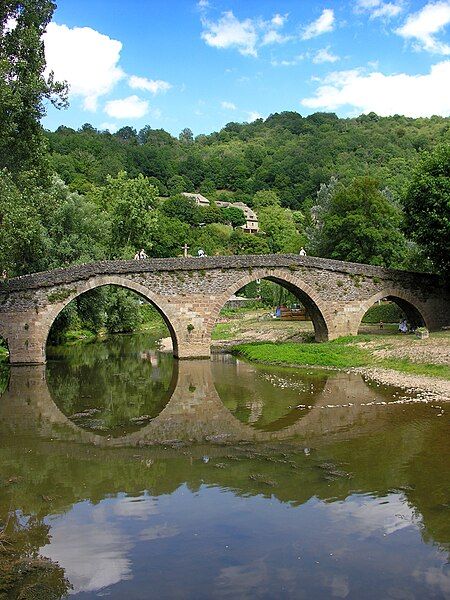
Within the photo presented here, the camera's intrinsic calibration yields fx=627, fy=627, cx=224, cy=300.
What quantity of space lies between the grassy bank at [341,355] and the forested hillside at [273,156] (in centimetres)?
5463

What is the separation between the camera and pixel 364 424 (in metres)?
16.8

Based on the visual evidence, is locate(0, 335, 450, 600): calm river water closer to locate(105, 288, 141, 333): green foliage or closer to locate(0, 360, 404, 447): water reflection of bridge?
locate(0, 360, 404, 447): water reflection of bridge

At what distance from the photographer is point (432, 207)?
105 feet

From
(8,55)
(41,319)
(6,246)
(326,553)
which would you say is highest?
(8,55)

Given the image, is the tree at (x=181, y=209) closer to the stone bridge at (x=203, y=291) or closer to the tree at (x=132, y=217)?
the tree at (x=132, y=217)

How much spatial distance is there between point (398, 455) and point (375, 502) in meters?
3.12

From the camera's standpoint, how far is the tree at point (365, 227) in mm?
43438

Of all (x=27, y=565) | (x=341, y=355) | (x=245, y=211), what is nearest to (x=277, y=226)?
(x=245, y=211)

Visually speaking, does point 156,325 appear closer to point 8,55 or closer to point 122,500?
point 8,55

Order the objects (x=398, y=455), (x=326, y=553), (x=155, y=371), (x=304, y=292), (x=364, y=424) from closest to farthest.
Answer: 1. (x=326, y=553)
2. (x=398, y=455)
3. (x=364, y=424)
4. (x=155, y=371)
5. (x=304, y=292)

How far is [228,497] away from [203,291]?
2132 cm

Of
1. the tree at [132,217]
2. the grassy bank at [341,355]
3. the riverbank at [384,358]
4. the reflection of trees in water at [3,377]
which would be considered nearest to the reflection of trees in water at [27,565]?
the riverbank at [384,358]

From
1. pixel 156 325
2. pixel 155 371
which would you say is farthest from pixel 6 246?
pixel 156 325

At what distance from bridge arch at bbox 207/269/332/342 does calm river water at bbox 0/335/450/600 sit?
36.5 feet
